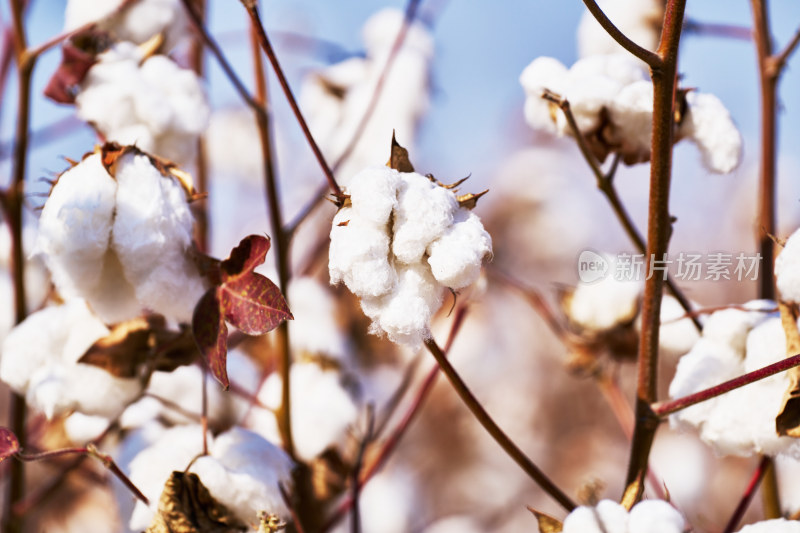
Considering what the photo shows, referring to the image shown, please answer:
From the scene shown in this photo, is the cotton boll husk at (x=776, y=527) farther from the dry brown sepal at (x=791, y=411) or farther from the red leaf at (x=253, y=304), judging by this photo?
the red leaf at (x=253, y=304)

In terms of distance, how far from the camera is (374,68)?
68.6 inches

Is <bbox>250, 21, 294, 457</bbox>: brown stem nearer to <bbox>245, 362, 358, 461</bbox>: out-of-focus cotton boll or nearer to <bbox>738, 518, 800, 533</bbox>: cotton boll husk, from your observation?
<bbox>245, 362, 358, 461</bbox>: out-of-focus cotton boll

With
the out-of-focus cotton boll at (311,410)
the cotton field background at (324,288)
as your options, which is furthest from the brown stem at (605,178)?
the out-of-focus cotton boll at (311,410)

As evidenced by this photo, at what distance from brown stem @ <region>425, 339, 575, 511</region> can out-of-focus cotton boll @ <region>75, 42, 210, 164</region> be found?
19.0 inches

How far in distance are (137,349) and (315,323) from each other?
0.66 meters

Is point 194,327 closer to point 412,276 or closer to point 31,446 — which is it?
point 412,276

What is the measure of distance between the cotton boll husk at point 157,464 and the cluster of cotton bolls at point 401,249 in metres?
0.33

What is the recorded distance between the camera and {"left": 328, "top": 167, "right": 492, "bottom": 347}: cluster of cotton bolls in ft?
1.99

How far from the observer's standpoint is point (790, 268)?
2.32ft

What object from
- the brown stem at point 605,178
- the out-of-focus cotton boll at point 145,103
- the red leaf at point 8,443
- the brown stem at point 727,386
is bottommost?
the red leaf at point 8,443

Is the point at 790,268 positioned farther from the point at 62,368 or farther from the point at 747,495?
the point at 62,368

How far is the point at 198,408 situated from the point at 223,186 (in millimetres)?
2114

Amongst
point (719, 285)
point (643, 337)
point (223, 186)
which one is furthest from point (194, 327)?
point (719, 285)

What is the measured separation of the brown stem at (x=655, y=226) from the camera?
67 centimetres
